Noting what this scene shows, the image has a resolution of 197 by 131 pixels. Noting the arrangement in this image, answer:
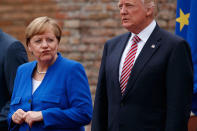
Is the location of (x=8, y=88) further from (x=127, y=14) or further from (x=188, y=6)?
(x=188, y=6)

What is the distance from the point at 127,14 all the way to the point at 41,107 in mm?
920

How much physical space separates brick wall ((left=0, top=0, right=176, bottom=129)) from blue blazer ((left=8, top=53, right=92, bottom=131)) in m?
2.36

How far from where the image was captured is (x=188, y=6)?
12.4ft

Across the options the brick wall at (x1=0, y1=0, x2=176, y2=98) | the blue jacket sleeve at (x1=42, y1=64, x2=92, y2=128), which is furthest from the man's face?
the brick wall at (x1=0, y1=0, x2=176, y2=98)

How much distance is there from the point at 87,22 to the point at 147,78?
3.00m

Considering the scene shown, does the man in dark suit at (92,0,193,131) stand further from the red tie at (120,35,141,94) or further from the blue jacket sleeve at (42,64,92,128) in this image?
the blue jacket sleeve at (42,64,92,128)

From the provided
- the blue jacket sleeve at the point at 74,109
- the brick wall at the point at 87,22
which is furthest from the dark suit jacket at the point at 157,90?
the brick wall at the point at 87,22

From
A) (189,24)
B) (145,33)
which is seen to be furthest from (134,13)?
(189,24)

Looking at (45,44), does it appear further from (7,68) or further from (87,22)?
(87,22)

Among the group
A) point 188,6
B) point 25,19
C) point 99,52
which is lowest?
point 99,52

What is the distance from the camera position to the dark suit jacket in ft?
8.87

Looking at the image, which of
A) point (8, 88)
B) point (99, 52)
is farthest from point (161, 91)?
point (99, 52)

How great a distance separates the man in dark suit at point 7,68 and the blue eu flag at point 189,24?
1.33 metres

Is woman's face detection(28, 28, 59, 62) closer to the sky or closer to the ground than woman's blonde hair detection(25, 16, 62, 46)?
closer to the ground
